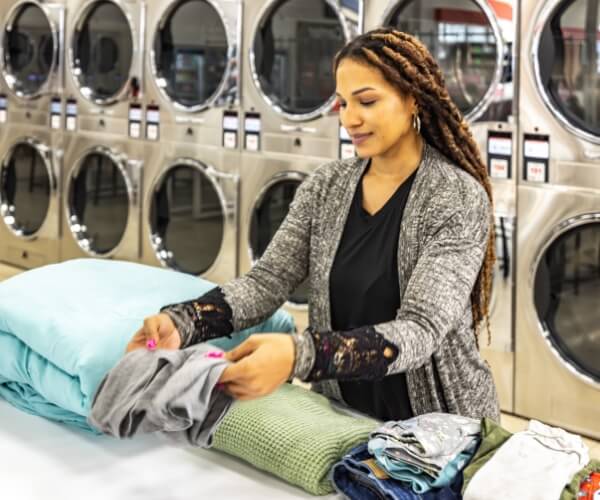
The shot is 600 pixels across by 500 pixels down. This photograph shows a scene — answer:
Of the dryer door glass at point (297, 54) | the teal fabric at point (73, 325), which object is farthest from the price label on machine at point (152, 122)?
the teal fabric at point (73, 325)

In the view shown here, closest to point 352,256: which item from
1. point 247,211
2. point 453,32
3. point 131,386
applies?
point 131,386

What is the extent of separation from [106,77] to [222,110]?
1155mm

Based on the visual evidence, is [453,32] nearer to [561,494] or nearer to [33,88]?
[561,494]

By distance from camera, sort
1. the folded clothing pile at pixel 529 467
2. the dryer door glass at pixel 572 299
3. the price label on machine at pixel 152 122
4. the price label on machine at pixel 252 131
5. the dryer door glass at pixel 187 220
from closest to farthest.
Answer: the folded clothing pile at pixel 529 467
the dryer door glass at pixel 572 299
the price label on machine at pixel 252 131
the dryer door glass at pixel 187 220
the price label on machine at pixel 152 122

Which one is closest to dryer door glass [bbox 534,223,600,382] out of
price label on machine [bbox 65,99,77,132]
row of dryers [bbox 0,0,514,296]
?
row of dryers [bbox 0,0,514,296]

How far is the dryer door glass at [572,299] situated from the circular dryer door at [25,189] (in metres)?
3.42

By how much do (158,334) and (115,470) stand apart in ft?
0.73

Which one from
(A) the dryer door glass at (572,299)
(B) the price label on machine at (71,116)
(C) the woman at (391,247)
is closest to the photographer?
(C) the woman at (391,247)

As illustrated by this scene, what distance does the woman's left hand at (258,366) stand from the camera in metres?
1.18

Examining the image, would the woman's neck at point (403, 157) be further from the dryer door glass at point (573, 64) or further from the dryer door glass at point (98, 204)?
the dryer door glass at point (98, 204)

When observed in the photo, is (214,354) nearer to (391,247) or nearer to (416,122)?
(391,247)

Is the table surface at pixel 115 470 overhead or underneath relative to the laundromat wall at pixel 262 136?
underneath

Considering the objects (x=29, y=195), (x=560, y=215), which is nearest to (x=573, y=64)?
(x=560, y=215)

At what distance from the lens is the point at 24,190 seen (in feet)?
19.4
